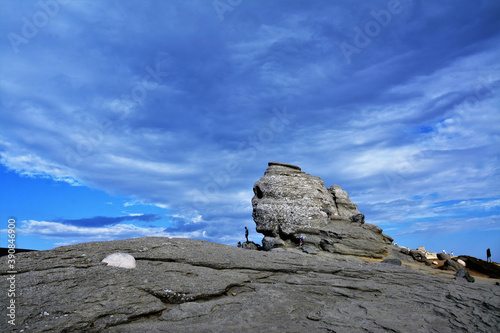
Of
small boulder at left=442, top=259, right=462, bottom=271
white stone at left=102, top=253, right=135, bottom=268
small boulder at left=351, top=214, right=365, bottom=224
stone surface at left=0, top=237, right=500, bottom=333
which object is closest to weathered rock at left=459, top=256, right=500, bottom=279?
small boulder at left=442, top=259, right=462, bottom=271

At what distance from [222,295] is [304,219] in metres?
15.3

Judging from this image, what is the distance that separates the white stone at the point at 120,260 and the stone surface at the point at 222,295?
0.59ft

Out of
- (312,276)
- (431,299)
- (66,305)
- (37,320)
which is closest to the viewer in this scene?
(37,320)

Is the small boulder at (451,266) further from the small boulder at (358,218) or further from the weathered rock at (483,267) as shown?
the small boulder at (358,218)

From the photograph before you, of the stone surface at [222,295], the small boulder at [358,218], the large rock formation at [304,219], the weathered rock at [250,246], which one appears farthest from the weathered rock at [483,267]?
the weathered rock at [250,246]

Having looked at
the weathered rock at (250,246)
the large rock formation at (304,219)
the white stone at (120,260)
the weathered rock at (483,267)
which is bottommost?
A: the weathered rock at (483,267)

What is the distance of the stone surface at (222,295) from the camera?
19.2 ft

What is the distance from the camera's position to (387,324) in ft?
20.6

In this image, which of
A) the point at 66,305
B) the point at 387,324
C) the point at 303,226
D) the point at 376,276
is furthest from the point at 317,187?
the point at 66,305

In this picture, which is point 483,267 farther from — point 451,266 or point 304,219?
point 304,219

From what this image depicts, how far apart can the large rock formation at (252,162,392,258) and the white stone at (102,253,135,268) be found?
13.2 meters

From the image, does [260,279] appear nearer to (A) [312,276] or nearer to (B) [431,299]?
(A) [312,276]

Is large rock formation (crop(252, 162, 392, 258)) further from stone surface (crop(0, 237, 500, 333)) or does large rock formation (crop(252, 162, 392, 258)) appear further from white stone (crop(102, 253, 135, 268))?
white stone (crop(102, 253, 135, 268))

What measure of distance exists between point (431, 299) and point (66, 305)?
26.3ft
